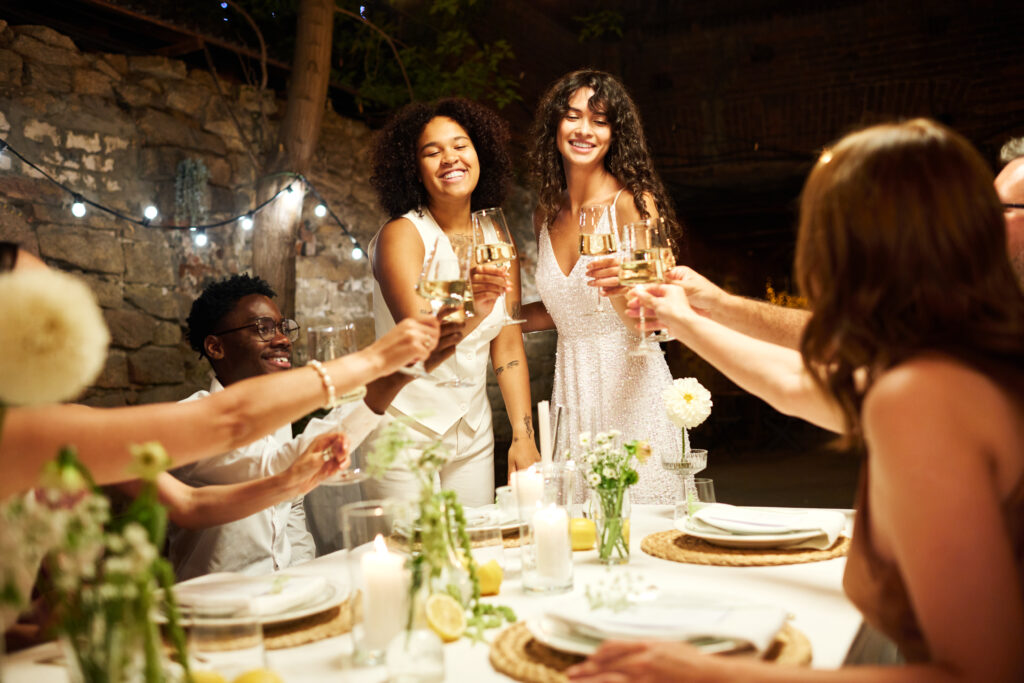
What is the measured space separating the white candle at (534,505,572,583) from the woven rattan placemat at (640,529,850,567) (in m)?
0.31

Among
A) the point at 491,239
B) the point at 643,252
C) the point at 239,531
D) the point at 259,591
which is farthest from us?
the point at 239,531

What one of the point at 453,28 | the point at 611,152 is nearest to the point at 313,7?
the point at 453,28

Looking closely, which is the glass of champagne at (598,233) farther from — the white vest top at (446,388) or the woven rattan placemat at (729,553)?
the white vest top at (446,388)

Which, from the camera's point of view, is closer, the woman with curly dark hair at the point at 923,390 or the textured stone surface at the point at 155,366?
the woman with curly dark hair at the point at 923,390

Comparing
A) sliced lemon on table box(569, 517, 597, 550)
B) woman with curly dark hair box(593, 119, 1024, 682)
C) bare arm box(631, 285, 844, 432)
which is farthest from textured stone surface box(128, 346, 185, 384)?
woman with curly dark hair box(593, 119, 1024, 682)

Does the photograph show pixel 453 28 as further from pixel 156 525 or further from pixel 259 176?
pixel 156 525

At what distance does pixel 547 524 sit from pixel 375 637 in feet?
1.36

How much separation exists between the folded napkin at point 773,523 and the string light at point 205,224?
295cm

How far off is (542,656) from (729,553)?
66cm

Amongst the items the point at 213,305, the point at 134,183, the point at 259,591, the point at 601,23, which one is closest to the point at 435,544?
the point at 259,591

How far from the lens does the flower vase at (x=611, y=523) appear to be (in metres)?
1.64

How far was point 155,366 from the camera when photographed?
394 centimetres

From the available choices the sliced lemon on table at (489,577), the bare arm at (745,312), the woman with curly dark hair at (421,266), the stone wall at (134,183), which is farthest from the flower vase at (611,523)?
the stone wall at (134,183)

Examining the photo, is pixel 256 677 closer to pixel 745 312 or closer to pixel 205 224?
pixel 745 312
